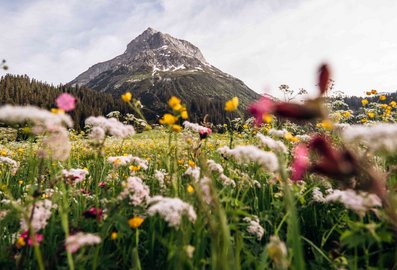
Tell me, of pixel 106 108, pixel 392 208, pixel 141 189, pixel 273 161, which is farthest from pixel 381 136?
pixel 106 108

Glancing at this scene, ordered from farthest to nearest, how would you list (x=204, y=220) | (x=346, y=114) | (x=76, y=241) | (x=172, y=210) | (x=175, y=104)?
1. (x=346, y=114)
2. (x=175, y=104)
3. (x=204, y=220)
4. (x=172, y=210)
5. (x=76, y=241)

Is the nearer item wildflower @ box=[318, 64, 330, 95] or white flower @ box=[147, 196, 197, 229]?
wildflower @ box=[318, 64, 330, 95]

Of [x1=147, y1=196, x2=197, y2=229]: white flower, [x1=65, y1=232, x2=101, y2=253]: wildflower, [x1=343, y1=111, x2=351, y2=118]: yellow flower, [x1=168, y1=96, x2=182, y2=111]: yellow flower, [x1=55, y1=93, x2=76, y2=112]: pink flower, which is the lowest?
[x1=65, y1=232, x2=101, y2=253]: wildflower

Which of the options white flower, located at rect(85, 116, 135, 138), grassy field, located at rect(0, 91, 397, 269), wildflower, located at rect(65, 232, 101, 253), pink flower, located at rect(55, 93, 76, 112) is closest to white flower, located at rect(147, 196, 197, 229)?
grassy field, located at rect(0, 91, 397, 269)

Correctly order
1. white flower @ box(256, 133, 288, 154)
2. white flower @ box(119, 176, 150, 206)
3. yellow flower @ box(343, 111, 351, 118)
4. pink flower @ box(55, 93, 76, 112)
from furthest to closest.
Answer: yellow flower @ box(343, 111, 351, 118) < white flower @ box(256, 133, 288, 154) < white flower @ box(119, 176, 150, 206) < pink flower @ box(55, 93, 76, 112)

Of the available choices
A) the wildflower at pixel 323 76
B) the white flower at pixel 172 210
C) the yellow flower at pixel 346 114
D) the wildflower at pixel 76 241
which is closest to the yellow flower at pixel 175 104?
the white flower at pixel 172 210

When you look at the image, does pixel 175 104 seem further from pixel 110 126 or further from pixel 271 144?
pixel 271 144

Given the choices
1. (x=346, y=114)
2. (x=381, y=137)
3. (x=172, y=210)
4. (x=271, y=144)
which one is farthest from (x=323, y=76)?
(x=346, y=114)

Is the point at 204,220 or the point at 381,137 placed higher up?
the point at 381,137

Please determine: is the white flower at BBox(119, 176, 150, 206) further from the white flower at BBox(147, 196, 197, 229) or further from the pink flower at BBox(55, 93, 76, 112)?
the pink flower at BBox(55, 93, 76, 112)

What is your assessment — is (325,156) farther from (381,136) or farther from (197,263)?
(197,263)

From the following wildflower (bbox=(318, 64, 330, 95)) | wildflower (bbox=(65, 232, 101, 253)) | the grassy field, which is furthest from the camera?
wildflower (bbox=(65, 232, 101, 253))

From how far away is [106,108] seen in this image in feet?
343

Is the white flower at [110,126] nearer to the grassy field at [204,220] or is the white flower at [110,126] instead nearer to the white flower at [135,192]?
the grassy field at [204,220]
